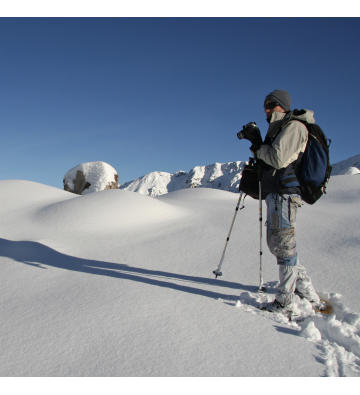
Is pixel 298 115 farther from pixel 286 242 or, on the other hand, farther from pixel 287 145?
pixel 286 242

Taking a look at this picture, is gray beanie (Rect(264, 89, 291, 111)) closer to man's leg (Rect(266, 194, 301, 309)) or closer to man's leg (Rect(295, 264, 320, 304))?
man's leg (Rect(266, 194, 301, 309))

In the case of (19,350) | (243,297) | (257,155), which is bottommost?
(19,350)

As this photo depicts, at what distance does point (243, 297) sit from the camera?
311cm

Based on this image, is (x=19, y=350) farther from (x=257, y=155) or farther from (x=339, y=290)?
(x=339, y=290)

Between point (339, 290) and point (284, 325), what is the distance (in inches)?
47.5

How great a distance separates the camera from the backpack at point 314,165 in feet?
8.72

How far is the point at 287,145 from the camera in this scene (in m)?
2.59

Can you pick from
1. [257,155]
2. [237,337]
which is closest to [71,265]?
[237,337]

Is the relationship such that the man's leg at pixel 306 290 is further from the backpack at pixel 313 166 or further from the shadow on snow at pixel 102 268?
the backpack at pixel 313 166

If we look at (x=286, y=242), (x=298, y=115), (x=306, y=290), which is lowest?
(x=306, y=290)

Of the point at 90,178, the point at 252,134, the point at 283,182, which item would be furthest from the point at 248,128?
the point at 90,178

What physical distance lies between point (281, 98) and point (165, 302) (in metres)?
2.53

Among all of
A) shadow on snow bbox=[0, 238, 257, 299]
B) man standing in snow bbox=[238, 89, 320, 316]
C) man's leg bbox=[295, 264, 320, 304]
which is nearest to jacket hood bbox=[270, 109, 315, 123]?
man standing in snow bbox=[238, 89, 320, 316]

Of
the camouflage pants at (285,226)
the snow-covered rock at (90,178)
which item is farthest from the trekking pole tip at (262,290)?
the snow-covered rock at (90,178)
